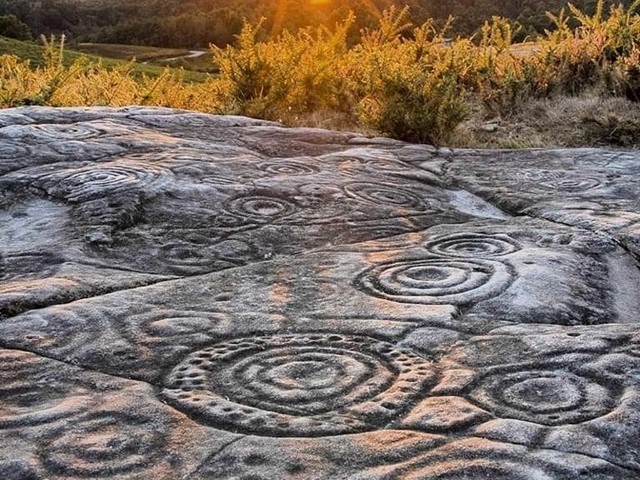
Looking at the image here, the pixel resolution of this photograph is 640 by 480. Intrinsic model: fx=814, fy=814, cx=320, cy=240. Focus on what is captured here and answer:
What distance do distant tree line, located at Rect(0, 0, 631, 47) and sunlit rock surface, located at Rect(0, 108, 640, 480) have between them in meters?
11.9

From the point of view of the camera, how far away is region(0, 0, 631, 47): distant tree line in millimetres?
26859

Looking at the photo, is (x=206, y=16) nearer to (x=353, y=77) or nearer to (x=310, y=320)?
(x=353, y=77)

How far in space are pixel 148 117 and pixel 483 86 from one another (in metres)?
3.54


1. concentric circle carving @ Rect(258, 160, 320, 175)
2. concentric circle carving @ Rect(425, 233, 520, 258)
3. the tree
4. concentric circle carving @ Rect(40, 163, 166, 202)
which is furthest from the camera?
the tree

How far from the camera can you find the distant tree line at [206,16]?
26859 millimetres

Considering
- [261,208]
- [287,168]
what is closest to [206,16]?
[287,168]

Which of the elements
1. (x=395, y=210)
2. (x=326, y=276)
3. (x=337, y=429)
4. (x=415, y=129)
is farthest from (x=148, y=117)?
(x=337, y=429)

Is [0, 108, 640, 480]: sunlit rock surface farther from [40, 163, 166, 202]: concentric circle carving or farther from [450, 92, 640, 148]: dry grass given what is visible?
[450, 92, 640, 148]: dry grass

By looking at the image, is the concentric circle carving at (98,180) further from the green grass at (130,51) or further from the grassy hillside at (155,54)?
the green grass at (130,51)

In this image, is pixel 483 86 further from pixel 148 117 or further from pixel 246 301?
pixel 246 301

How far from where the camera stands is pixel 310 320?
2143 millimetres

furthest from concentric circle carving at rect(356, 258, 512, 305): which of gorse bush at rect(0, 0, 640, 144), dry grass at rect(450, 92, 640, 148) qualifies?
gorse bush at rect(0, 0, 640, 144)

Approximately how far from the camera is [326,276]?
8.21 ft

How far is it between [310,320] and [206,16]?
55301mm
